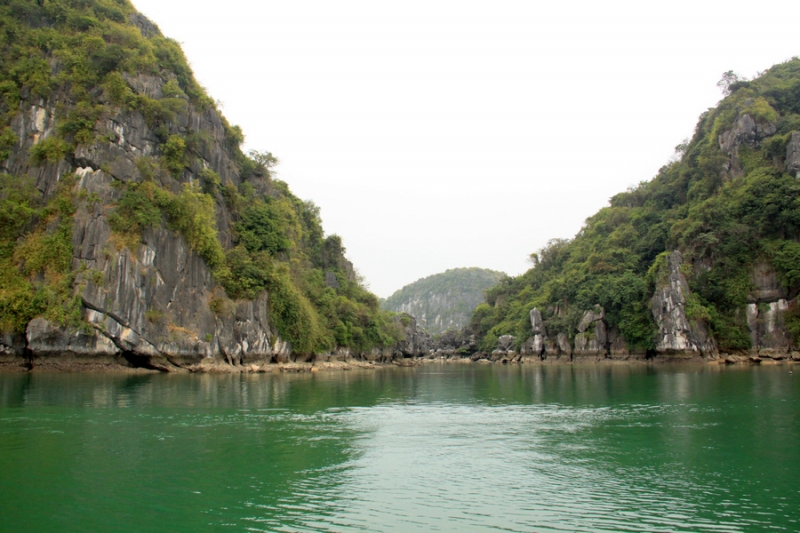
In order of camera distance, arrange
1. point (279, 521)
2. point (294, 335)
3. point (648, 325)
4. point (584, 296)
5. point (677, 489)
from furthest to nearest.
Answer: point (584, 296) < point (648, 325) < point (294, 335) < point (677, 489) < point (279, 521)

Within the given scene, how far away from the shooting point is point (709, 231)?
57.8 metres

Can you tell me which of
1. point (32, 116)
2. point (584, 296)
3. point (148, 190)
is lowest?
point (584, 296)

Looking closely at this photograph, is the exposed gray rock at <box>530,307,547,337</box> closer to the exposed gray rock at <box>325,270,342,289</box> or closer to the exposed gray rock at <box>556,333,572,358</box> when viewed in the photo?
the exposed gray rock at <box>556,333,572,358</box>

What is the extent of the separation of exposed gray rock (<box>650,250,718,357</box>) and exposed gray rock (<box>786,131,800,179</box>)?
1286 cm

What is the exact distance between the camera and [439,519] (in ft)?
28.5

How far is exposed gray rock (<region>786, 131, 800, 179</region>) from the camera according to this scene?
53081 millimetres

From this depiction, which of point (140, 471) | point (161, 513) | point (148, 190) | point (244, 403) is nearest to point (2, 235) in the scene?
point (148, 190)

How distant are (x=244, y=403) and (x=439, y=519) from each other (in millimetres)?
15571

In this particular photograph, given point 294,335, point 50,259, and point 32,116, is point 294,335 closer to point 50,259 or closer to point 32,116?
point 50,259

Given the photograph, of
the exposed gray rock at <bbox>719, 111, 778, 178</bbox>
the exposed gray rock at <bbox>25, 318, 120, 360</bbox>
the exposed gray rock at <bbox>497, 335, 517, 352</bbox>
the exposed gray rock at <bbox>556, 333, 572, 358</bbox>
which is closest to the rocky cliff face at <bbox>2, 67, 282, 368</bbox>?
the exposed gray rock at <bbox>25, 318, 120, 360</bbox>

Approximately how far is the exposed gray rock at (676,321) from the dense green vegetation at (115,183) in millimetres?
35298

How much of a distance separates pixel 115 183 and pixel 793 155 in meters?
61.7

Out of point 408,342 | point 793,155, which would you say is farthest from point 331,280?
point 793,155

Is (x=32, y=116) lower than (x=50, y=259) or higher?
higher
